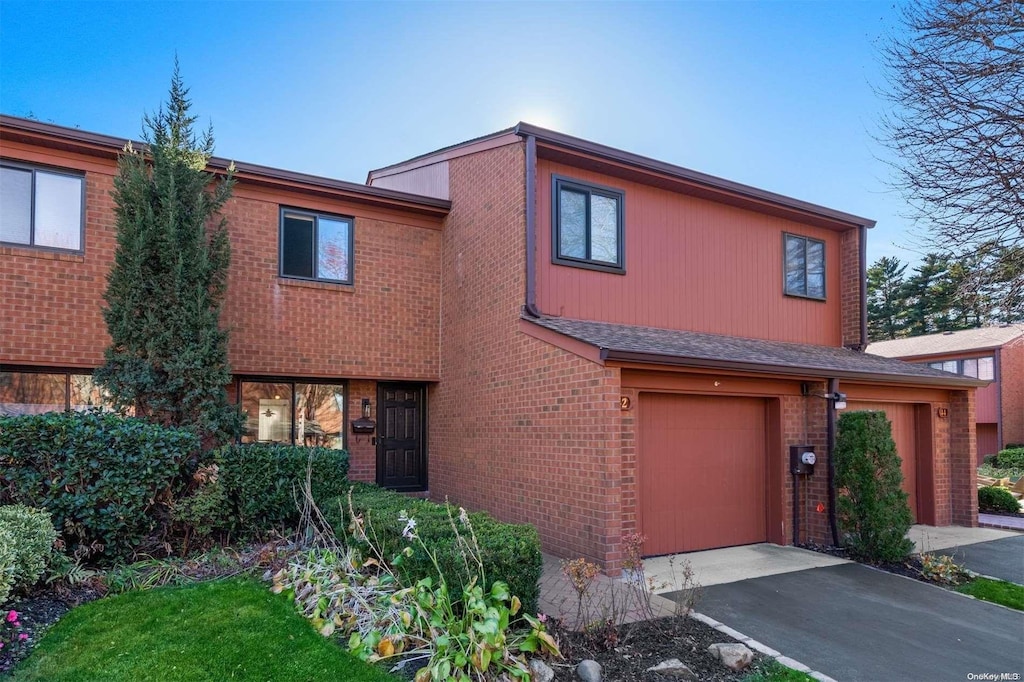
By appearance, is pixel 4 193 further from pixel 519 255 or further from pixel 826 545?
pixel 826 545

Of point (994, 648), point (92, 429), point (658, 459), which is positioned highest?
point (92, 429)

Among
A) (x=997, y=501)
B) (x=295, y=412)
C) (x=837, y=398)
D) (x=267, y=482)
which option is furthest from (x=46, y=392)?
(x=997, y=501)

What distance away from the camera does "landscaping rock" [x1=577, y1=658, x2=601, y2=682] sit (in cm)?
404

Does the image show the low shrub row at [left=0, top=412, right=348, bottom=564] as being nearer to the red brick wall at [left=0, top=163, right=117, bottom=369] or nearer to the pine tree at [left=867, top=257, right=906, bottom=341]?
the red brick wall at [left=0, top=163, right=117, bottom=369]

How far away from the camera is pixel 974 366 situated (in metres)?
22.9

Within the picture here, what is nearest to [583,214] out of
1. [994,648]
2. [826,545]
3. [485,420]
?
[485,420]

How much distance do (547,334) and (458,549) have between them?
11.9 ft

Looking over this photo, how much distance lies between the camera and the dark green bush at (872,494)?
7328mm

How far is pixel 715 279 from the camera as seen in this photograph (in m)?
10.1

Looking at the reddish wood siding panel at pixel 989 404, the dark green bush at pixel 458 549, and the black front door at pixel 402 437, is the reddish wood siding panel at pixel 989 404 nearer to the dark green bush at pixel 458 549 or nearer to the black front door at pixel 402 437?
the black front door at pixel 402 437

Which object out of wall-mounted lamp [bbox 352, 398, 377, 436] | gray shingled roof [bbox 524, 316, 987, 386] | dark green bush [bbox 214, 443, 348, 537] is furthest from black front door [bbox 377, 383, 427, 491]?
gray shingled roof [bbox 524, 316, 987, 386]

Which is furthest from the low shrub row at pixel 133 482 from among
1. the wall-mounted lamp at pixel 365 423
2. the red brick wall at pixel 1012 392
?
the red brick wall at pixel 1012 392

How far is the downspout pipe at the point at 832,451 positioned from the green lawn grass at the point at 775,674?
14.2ft

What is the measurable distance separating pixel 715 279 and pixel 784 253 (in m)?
1.88
